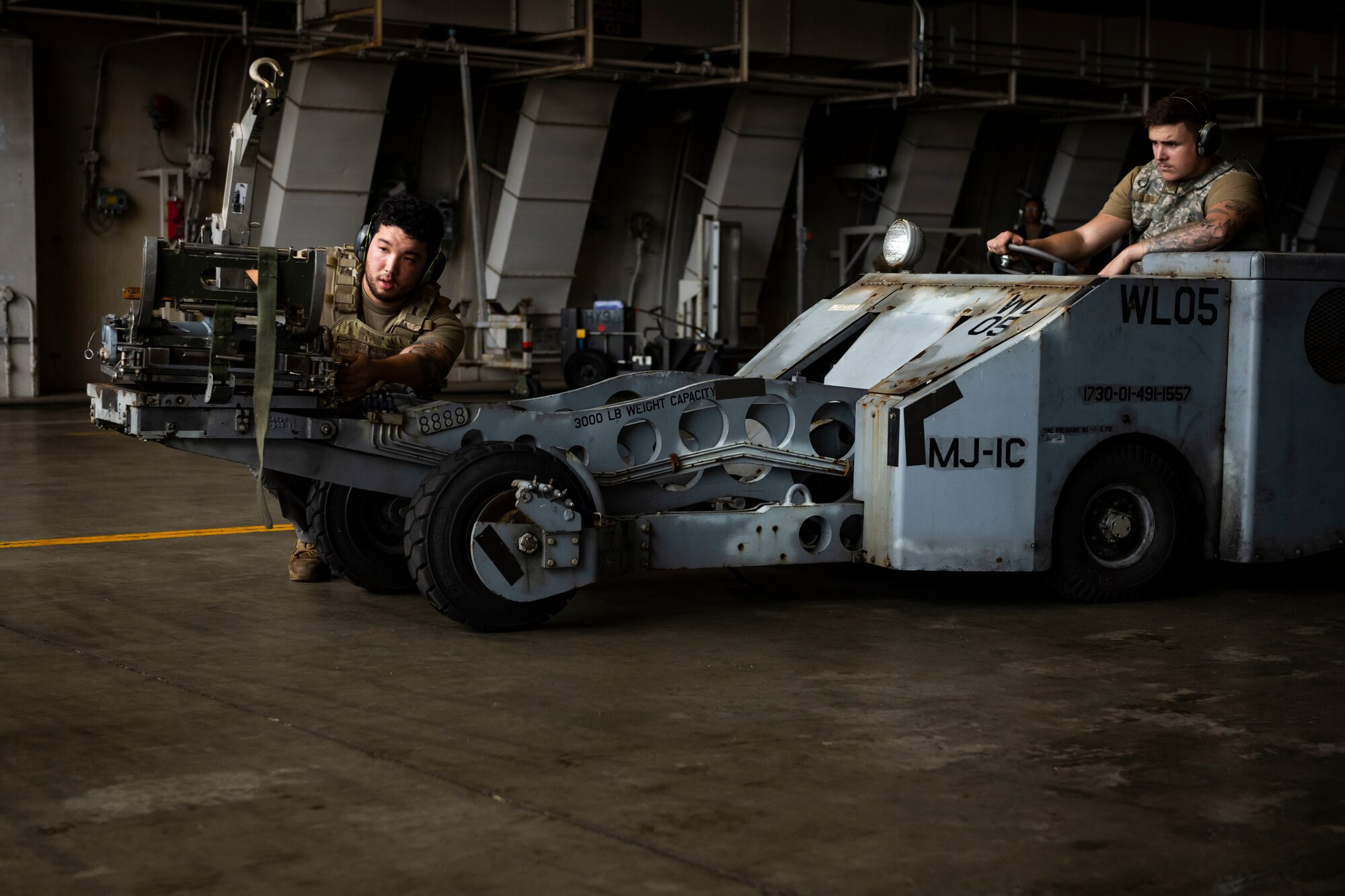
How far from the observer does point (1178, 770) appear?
372 centimetres

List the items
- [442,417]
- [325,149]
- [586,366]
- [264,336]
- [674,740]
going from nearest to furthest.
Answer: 1. [674,740]
2. [264,336]
3. [442,417]
4. [325,149]
5. [586,366]

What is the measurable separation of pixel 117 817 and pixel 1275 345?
4551 mm

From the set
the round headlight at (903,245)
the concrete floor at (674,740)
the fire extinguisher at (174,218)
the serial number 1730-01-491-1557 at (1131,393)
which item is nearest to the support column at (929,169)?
the fire extinguisher at (174,218)

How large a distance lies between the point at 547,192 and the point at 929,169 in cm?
595

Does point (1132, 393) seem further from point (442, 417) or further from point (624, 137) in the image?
point (624, 137)

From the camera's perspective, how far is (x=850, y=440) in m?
6.05

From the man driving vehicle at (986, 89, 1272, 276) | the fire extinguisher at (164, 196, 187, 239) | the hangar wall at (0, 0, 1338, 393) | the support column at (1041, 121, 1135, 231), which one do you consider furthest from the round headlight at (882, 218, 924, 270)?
the support column at (1041, 121, 1135, 231)

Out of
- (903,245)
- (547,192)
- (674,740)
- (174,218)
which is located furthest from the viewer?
(547,192)

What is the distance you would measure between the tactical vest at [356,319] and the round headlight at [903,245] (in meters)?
2.09

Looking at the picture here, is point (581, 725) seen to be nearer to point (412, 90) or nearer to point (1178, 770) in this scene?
point (1178, 770)

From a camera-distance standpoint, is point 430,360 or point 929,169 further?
point 929,169

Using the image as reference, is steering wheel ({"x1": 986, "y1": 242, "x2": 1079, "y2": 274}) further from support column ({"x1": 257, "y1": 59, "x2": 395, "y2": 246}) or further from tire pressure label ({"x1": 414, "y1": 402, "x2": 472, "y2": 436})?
support column ({"x1": 257, "y1": 59, "x2": 395, "y2": 246})

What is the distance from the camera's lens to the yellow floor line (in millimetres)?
6891

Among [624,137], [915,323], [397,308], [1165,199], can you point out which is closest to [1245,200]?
[1165,199]
